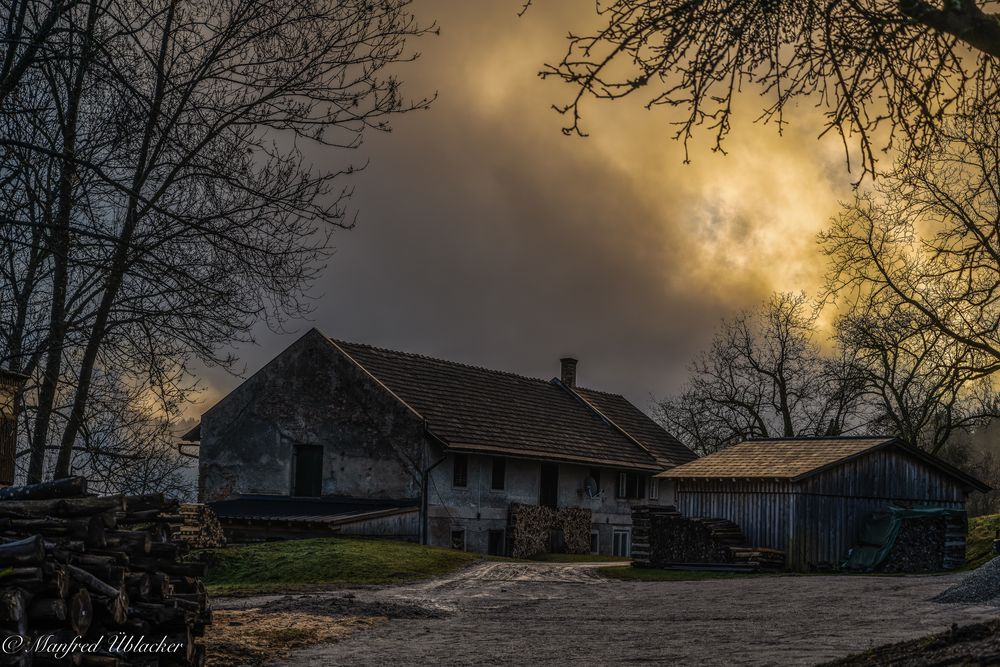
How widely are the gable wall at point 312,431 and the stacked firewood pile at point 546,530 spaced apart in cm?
494

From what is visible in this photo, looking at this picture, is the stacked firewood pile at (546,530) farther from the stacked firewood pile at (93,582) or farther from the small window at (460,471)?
the stacked firewood pile at (93,582)

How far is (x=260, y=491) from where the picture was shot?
38281 millimetres

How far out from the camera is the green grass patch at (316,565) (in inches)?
1023

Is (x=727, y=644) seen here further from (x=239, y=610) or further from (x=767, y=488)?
(x=767, y=488)

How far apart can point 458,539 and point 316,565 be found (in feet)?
33.6

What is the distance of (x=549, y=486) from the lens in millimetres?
41250

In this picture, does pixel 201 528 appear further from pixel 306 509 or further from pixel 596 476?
pixel 596 476

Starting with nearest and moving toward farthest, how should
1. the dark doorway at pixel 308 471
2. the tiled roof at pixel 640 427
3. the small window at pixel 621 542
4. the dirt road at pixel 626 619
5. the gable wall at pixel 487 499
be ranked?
the dirt road at pixel 626 619 < the gable wall at pixel 487 499 < the dark doorway at pixel 308 471 < the small window at pixel 621 542 < the tiled roof at pixel 640 427

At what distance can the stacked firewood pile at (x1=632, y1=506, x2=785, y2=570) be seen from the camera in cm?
3288

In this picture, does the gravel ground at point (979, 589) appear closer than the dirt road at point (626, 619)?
No

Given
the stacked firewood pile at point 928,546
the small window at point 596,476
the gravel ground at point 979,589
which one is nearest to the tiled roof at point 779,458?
the stacked firewood pile at point 928,546

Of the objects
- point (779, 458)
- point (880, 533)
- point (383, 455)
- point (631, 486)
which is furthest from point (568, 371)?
point (880, 533)

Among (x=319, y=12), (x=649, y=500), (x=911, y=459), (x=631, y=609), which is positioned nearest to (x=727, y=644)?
(x=631, y=609)

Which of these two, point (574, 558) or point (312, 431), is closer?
point (312, 431)
